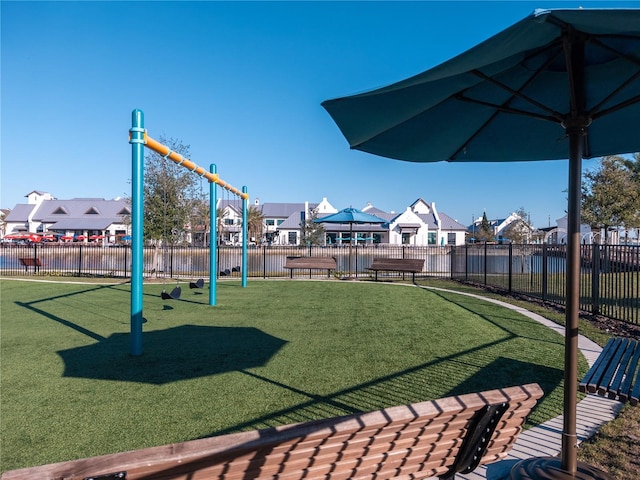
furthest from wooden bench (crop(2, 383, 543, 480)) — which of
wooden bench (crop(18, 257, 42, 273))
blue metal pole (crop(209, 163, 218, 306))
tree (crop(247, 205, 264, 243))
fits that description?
tree (crop(247, 205, 264, 243))

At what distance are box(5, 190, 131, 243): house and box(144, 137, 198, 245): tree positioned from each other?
43.4 m

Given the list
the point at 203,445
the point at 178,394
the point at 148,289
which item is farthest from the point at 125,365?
the point at 148,289

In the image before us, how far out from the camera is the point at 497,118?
13.1 ft

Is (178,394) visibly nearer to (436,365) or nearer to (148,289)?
(436,365)

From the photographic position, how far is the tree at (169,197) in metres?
16.6

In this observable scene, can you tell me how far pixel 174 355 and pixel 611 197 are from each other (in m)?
26.6

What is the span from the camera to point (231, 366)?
212 inches

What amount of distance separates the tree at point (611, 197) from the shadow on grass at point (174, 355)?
24.3 m

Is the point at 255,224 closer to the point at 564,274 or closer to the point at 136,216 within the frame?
the point at 564,274

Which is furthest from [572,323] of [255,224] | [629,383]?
[255,224]

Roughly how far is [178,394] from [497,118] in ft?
14.5

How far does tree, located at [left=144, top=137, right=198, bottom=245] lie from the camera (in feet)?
54.6

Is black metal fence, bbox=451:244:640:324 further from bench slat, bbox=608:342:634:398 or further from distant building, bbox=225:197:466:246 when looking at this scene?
distant building, bbox=225:197:466:246

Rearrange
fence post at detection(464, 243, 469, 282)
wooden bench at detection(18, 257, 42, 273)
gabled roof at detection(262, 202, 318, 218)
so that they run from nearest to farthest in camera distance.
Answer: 1. fence post at detection(464, 243, 469, 282)
2. wooden bench at detection(18, 257, 42, 273)
3. gabled roof at detection(262, 202, 318, 218)
